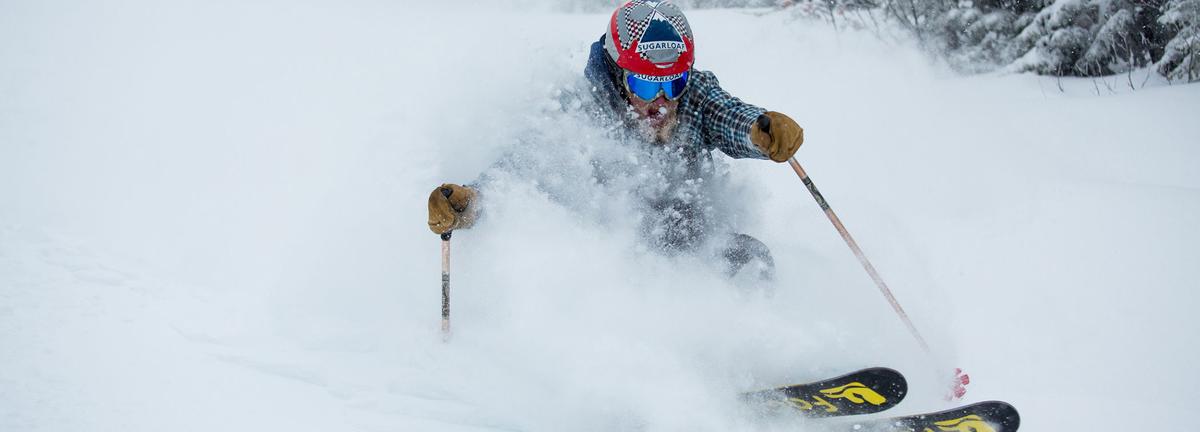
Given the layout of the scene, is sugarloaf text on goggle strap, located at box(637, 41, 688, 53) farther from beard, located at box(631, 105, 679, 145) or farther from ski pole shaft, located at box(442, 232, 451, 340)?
ski pole shaft, located at box(442, 232, 451, 340)

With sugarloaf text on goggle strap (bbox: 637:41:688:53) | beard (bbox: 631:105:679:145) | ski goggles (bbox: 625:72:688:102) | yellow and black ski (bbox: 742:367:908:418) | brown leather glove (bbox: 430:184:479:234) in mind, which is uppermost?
sugarloaf text on goggle strap (bbox: 637:41:688:53)

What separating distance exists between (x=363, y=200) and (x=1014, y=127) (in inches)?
189

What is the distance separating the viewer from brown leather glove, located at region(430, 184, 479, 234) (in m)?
2.71

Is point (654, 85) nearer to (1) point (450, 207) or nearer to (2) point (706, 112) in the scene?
(2) point (706, 112)

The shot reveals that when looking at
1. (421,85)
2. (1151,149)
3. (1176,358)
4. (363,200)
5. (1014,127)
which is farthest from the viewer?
(421,85)

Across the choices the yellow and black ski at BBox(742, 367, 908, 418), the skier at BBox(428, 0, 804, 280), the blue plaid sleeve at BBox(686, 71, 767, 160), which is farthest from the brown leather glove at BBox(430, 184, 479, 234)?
the yellow and black ski at BBox(742, 367, 908, 418)

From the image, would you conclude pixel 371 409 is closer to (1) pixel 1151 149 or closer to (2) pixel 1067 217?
(2) pixel 1067 217

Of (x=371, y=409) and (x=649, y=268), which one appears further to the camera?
(x=649, y=268)

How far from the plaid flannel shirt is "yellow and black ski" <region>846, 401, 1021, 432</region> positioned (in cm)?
124

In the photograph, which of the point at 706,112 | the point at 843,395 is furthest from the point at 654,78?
the point at 843,395

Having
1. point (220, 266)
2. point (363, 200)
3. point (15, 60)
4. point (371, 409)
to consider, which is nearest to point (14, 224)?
point (220, 266)

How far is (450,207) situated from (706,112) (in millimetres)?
1265

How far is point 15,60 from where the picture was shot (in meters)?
5.30

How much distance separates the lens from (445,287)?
2.96m
